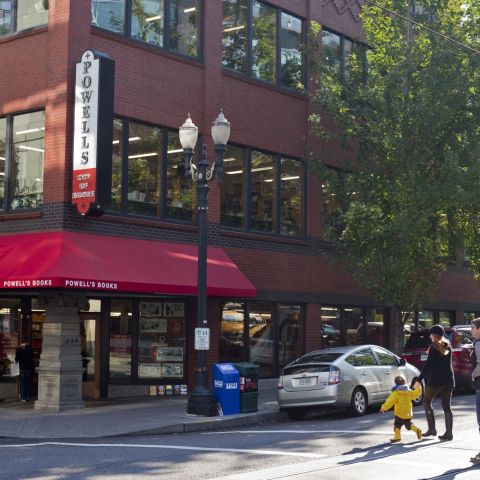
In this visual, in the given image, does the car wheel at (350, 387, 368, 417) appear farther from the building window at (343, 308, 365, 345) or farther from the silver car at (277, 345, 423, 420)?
the building window at (343, 308, 365, 345)

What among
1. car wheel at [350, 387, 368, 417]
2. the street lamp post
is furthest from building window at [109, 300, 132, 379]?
car wheel at [350, 387, 368, 417]

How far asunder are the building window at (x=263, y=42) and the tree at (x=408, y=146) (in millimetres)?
1314

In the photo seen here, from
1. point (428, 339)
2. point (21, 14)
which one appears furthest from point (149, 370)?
point (21, 14)

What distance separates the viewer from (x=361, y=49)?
2448 centimetres

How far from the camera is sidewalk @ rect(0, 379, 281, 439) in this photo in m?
14.8

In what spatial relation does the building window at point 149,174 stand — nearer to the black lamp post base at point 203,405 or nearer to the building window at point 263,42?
the building window at point 263,42

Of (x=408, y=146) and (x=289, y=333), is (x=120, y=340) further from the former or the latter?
(x=408, y=146)

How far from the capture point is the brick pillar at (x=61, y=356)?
1798cm

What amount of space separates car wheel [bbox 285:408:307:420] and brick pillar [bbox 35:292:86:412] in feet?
14.8

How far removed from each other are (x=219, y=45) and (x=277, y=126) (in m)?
3.01

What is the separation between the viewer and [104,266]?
1761 centimetres

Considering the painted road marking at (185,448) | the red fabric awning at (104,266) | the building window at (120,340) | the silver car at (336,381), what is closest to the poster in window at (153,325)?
the building window at (120,340)

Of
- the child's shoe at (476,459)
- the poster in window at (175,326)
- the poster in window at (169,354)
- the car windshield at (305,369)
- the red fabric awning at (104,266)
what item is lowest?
the child's shoe at (476,459)

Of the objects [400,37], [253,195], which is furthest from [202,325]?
[400,37]
